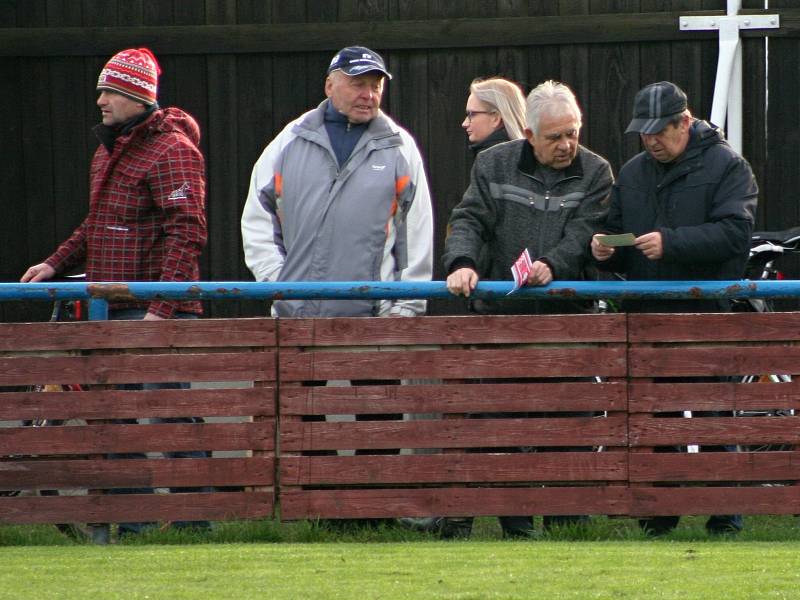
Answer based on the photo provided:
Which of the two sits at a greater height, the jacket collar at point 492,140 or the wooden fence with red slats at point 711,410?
the jacket collar at point 492,140

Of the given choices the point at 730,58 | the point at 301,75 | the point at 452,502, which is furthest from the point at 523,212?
the point at 301,75

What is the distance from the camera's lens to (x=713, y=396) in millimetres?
6184

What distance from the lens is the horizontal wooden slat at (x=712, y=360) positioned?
20.3 ft

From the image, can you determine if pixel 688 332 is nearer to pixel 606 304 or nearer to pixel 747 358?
pixel 747 358

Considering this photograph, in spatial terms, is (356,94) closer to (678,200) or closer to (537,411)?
(678,200)

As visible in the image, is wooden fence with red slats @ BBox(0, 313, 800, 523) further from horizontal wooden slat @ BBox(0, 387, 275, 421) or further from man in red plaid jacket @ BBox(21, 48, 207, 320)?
man in red plaid jacket @ BBox(21, 48, 207, 320)

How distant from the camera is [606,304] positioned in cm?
697

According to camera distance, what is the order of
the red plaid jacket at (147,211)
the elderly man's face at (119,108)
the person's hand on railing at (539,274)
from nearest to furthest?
the person's hand on railing at (539,274) → the red plaid jacket at (147,211) → the elderly man's face at (119,108)

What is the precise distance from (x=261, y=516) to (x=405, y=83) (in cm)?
393

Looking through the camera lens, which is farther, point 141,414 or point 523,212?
point 523,212

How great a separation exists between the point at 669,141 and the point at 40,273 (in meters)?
2.84

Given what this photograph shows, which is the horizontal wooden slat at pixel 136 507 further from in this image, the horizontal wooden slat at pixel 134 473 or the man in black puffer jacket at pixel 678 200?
the man in black puffer jacket at pixel 678 200

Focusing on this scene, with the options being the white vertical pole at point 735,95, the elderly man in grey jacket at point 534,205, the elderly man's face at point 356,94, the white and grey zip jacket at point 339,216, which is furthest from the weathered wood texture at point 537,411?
the white vertical pole at point 735,95

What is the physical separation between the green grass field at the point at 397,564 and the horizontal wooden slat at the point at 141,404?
501 mm
